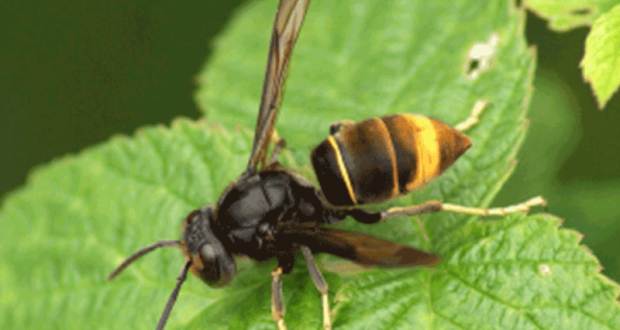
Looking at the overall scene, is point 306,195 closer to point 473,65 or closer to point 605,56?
point 473,65

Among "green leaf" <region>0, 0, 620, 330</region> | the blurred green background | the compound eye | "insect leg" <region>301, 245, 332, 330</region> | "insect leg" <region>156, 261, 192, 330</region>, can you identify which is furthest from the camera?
the blurred green background

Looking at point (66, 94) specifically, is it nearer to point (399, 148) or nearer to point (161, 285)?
point (161, 285)

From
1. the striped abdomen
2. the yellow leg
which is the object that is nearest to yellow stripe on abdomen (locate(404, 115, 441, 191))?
the striped abdomen

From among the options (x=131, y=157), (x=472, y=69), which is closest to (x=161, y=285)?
(x=131, y=157)

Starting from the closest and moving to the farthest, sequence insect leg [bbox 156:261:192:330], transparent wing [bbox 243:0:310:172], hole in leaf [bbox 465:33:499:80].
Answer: insect leg [bbox 156:261:192:330], transparent wing [bbox 243:0:310:172], hole in leaf [bbox 465:33:499:80]

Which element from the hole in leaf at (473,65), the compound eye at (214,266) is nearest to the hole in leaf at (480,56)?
the hole in leaf at (473,65)

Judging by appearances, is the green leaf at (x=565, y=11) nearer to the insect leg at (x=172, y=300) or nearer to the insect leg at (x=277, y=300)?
the insect leg at (x=277, y=300)

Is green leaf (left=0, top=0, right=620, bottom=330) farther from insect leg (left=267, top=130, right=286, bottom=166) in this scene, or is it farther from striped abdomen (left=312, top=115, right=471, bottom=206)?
striped abdomen (left=312, top=115, right=471, bottom=206)

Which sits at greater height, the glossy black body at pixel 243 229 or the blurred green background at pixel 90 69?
the blurred green background at pixel 90 69
